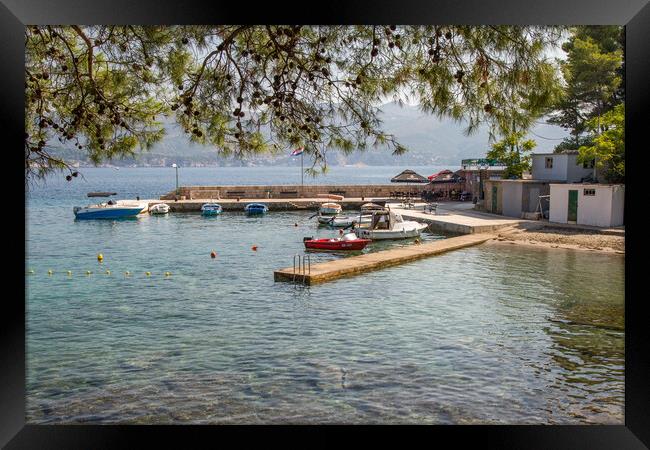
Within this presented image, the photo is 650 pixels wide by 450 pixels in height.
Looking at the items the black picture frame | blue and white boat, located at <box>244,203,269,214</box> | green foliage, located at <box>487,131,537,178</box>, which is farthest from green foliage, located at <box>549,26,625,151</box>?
the black picture frame

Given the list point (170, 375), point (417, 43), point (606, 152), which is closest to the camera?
point (417, 43)

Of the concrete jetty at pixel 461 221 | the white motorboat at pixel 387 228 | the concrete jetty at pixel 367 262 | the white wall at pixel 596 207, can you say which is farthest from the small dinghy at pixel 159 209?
the white wall at pixel 596 207

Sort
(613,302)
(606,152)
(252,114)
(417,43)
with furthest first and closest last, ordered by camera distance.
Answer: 1. (606,152)
2. (613,302)
3. (252,114)
4. (417,43)

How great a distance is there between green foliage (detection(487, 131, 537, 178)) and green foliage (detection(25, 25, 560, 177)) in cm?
3428

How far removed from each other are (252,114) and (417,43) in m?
2.55

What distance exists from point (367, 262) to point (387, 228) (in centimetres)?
997

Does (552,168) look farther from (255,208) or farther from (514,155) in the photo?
(255,208)

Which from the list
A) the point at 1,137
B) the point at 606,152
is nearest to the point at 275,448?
the point at 1,137

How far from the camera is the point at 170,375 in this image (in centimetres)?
1512

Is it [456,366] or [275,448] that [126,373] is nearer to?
[456,366]

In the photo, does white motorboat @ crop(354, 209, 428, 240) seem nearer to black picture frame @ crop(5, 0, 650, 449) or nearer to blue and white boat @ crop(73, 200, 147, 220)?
blue and white boat @ crop(73, 200, 147, 220)

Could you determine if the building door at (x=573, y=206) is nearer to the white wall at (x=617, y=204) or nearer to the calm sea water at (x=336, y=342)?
the white wall at (x=617, y=204)

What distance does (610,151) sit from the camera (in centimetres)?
3294

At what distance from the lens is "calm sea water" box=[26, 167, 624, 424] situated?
43.2 ft
